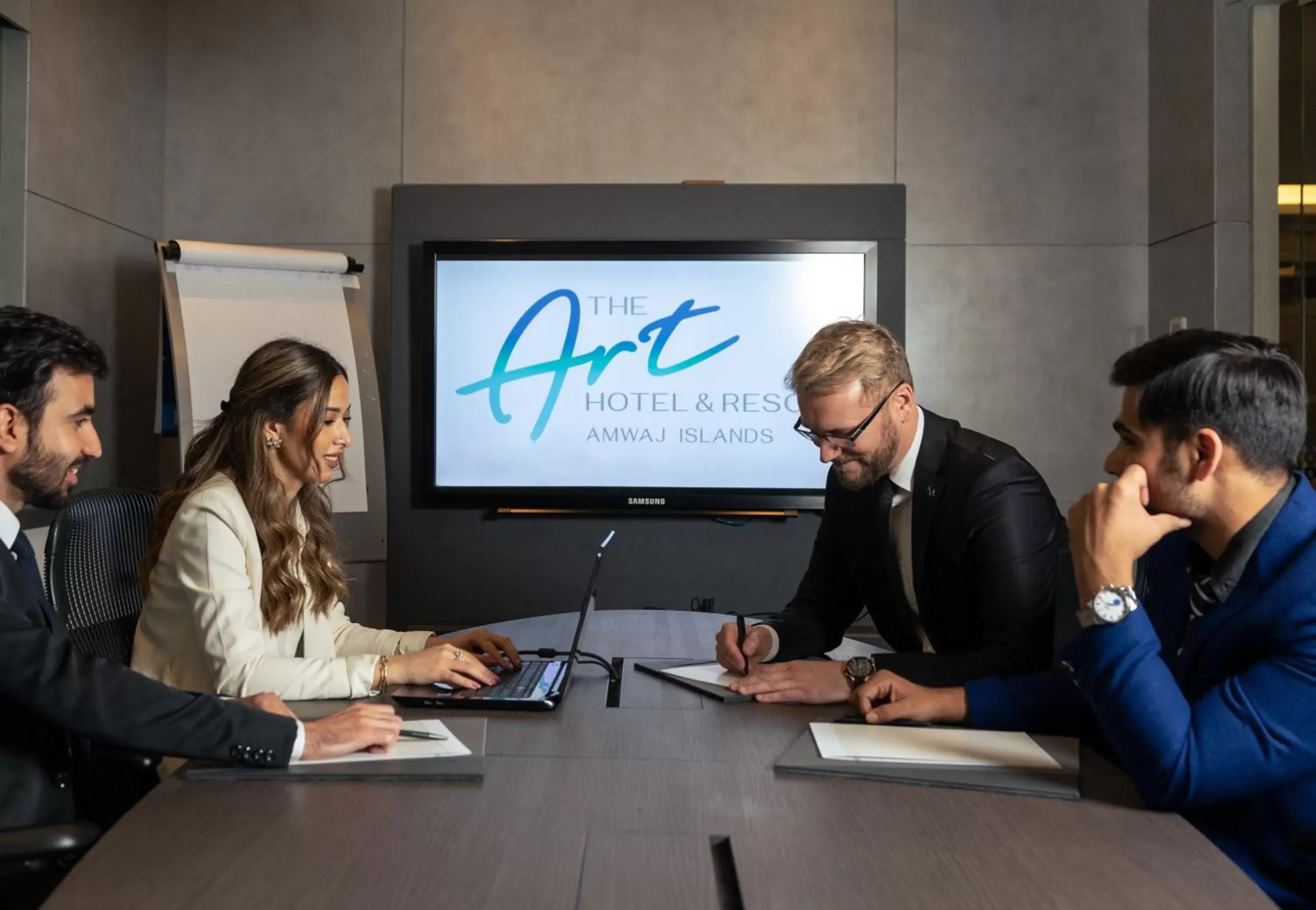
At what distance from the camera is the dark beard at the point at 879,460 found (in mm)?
2320

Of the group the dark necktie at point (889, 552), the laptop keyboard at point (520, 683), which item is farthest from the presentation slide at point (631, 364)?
the laptop keyboard at point (520, 683)

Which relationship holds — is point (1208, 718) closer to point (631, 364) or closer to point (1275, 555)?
point (1275, 555)

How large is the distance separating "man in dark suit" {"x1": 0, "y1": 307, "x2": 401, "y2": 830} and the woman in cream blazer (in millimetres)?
251

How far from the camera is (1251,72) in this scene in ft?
14.0

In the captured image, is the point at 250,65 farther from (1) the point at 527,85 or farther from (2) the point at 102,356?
(2) the point at 102,356

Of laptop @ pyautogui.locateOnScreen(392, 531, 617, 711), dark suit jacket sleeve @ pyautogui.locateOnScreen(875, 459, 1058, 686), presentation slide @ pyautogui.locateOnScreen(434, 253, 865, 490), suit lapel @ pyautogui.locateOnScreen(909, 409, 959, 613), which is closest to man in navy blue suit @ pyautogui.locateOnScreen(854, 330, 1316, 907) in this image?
dark suit jacket sleeve @ pyautogui.locateOnScreen(875, 459, 1058, 686)

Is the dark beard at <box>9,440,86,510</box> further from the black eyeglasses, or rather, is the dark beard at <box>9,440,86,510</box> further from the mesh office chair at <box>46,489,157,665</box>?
the black eyeglasses

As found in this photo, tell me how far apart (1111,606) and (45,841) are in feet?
4.37

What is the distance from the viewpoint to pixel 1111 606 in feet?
4.64

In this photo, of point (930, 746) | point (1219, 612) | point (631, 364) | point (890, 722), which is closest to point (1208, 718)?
point (1219, 612)

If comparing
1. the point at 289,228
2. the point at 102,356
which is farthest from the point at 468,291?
the point at 102,356

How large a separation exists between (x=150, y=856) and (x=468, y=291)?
12.1 feet

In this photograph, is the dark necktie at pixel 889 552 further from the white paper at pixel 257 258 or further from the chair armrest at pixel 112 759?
the white paper at pixel 257 258

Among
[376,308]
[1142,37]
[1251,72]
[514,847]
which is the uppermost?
[1142,37]
